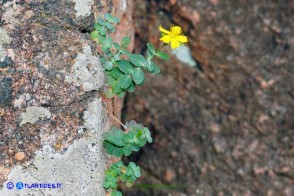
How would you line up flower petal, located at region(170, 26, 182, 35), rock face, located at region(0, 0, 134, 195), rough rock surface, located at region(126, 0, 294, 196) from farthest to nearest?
rough rock surface, located at region(126, 0, 294, 196)
flower petal, located at region(170, 26, 182, 35)
rock face, located at region(0, 0, 134, 195)

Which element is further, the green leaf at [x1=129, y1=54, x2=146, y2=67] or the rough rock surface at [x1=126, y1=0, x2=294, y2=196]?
the rough rock surface at [x1=126, y1=0, x2=294, y2=196]

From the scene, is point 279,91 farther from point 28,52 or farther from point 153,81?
point 28,52

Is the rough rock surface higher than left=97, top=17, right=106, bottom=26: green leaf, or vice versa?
left=97, top=17, right=106, bottom=26: green leaf

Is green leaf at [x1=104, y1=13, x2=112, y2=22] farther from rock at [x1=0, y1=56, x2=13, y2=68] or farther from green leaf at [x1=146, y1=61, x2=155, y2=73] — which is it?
rock at [x1=0, y1=56, x2=13, y2=68]

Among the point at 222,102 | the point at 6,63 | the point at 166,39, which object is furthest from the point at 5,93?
the point at 222,102

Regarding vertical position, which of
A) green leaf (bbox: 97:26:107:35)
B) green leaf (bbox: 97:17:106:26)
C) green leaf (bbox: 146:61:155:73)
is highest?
green leaf (bbox: 97:17:106:26)

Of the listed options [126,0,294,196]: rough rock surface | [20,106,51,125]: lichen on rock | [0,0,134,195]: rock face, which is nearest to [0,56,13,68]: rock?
[0,0,134,195]: rock face

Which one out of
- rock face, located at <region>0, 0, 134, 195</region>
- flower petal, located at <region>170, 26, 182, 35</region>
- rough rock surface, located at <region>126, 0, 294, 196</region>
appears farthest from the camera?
rough rock surface, located at <region>126, 0, 294, 196</region>

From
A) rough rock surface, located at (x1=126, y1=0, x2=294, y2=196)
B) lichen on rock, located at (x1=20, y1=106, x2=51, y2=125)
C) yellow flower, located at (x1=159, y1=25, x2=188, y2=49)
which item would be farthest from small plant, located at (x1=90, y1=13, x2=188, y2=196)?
rough rock surface, located at (x1=126, y1=0, x2=294, y2=196)
